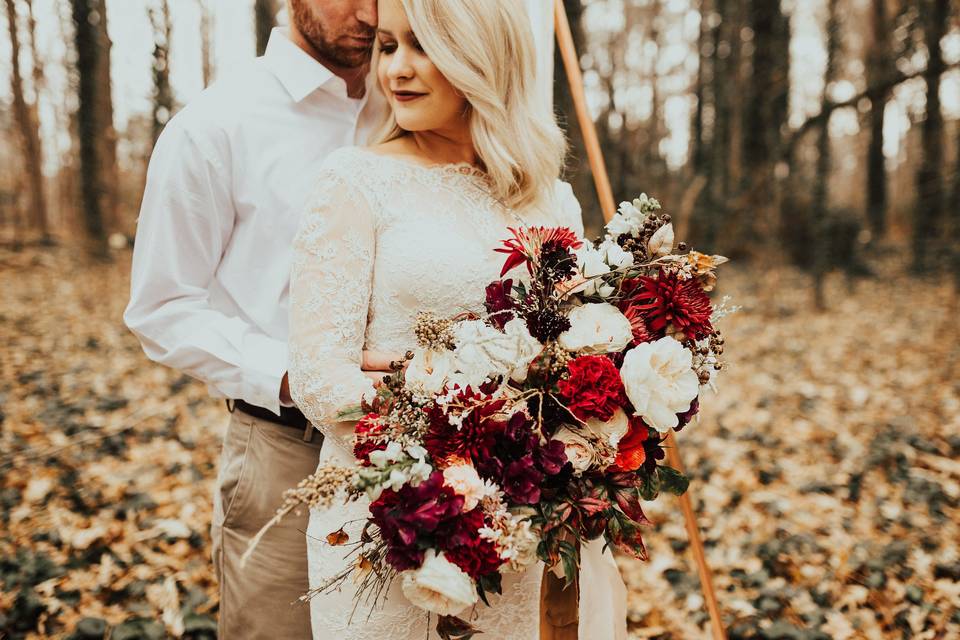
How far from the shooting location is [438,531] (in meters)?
1.31

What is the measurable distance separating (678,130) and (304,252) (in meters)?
26.3

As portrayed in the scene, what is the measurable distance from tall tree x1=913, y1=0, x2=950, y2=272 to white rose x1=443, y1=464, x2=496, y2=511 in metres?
11.1

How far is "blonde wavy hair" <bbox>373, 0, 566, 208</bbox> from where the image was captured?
1739 mm

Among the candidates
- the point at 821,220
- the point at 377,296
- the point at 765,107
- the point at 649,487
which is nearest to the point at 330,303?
the point at 377,296

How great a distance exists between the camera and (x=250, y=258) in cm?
220

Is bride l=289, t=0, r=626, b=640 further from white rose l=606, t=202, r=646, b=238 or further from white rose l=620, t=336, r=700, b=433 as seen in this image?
white rose l=620, t=336, r=700, b=433

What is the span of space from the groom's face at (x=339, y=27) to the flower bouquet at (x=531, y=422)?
3.47 ft

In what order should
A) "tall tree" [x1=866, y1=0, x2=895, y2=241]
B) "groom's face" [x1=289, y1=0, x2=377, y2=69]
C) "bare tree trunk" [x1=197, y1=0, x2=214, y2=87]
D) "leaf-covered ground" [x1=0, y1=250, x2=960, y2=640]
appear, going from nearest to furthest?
"groom's face" [x1=289, y1=0, x2=377, y2=69]
"leaf-covered ground" [x1=0, y1=250, x2=960, y2=640]
"tall tree" [x1=866, y1=0, x2=895, y2=241]
"bare tree trunk" [x1=197, y1=0, x2=214, y2=87]

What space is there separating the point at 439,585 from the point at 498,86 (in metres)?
1.28

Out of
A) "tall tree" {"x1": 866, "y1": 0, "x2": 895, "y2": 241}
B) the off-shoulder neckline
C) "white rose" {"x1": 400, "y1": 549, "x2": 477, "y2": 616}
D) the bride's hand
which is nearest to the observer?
"white rose" {"x1": 400, "y1": 549, "x2": 477, "y2": 616}

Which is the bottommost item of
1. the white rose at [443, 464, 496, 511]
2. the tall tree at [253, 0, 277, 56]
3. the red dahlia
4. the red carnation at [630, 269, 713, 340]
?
the white rose at [443, 464, 496, 511]

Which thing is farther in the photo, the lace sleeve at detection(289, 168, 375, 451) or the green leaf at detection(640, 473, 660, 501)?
the lace sleeve at detection(289, 168, 375, 451)

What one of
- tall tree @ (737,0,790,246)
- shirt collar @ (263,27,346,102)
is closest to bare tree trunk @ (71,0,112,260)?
tall tree @ (737,0,790,246)

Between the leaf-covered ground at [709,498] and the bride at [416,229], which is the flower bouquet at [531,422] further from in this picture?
the leaf-covered ground at [709,498]
